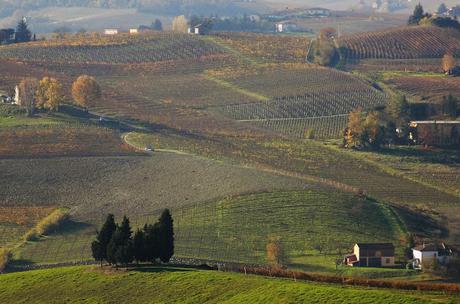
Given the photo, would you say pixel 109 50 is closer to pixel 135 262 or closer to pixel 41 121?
pixel 41 121

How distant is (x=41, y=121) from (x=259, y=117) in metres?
21.6

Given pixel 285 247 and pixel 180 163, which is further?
pixel 180 163

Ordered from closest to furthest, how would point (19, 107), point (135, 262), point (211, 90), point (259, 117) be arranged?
point (135, 262), point (19, 107), point (259, 117), point (211, 90)

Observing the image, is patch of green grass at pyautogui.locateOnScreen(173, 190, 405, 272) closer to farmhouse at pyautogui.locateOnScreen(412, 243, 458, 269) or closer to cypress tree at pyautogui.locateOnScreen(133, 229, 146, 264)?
farmhouse at pyautogui.locateOnScreen(412, 243, 458, 269)

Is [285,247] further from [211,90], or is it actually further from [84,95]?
[211,90]

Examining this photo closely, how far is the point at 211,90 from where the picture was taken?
405 ft

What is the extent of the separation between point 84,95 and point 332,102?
23840 mm

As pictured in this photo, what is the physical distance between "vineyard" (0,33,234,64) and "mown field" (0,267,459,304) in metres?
75.9

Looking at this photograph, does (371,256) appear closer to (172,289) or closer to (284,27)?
(172,289)

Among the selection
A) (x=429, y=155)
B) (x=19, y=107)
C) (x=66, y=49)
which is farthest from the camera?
(x=66, y=49)

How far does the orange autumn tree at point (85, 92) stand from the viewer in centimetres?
10762

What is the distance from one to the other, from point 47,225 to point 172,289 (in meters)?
22.3

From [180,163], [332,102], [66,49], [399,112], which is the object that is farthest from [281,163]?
[66,49]

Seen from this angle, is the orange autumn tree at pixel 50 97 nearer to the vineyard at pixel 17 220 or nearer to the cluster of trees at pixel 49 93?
the cluster of trees at pixel 49 93
